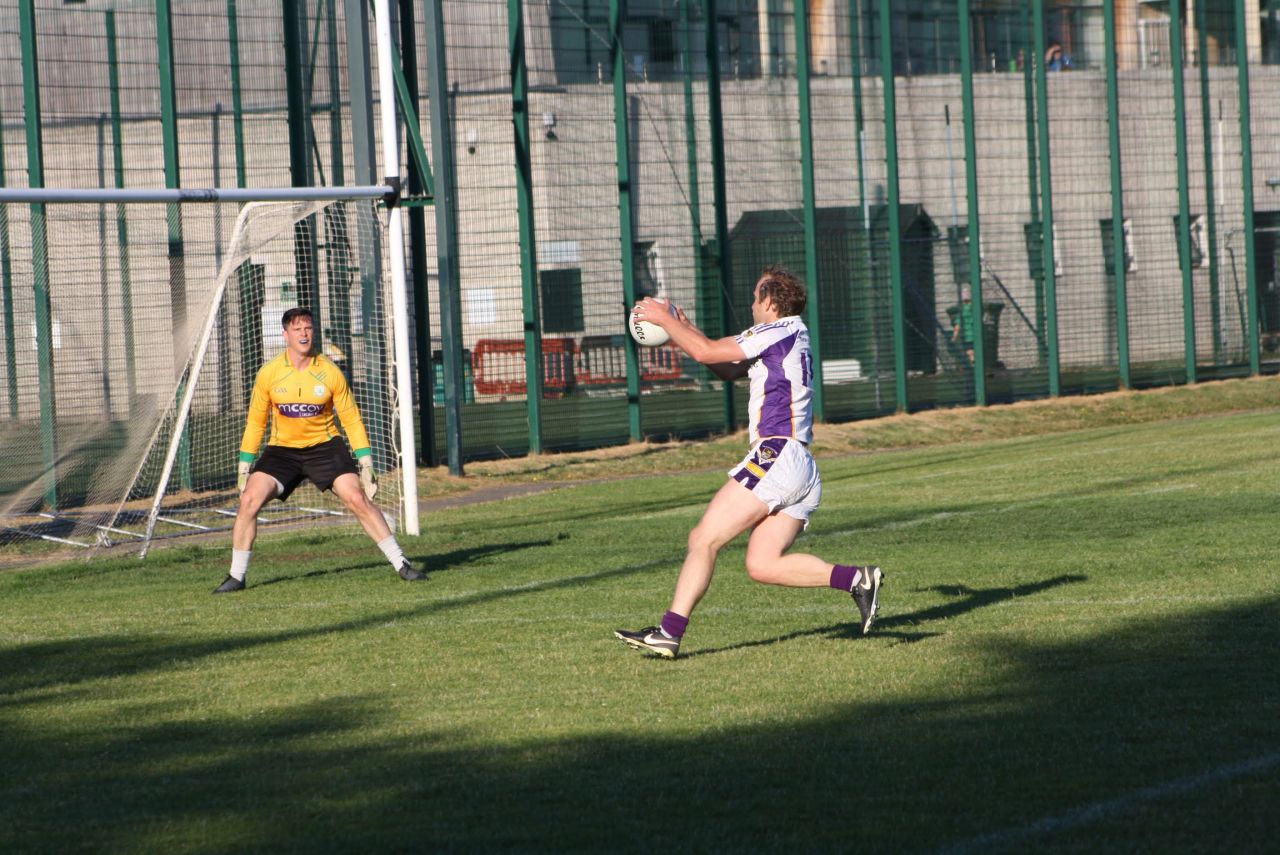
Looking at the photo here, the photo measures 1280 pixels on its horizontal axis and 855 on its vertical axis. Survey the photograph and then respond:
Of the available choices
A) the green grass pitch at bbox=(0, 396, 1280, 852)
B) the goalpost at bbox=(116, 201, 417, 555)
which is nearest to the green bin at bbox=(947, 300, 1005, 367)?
the goalpost at bbox=(116, 201, 417, 555)

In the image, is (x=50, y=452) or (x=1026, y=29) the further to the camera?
(x=1026, y=29)

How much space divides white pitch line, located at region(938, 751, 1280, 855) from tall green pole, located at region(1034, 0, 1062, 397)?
21.9m

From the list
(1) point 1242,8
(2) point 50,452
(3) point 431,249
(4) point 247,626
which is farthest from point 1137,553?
(1) point 1242,8

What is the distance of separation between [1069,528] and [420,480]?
29.1 ft

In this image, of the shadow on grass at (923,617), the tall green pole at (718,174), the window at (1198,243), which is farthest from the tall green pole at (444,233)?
the window at (1198,243)

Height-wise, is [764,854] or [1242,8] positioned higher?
[1242,8]

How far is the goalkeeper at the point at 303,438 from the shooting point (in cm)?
1134

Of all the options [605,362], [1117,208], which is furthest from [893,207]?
[605,362]

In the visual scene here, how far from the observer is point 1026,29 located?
89.9 ft

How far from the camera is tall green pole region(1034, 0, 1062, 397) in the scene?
27.0 meters

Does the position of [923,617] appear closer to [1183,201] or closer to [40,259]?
[40,259]

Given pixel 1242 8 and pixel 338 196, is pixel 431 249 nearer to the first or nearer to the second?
pixel 338 196

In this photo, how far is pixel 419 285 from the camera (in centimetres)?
2073

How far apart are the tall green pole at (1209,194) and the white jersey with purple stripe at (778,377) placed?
23.1 metres
